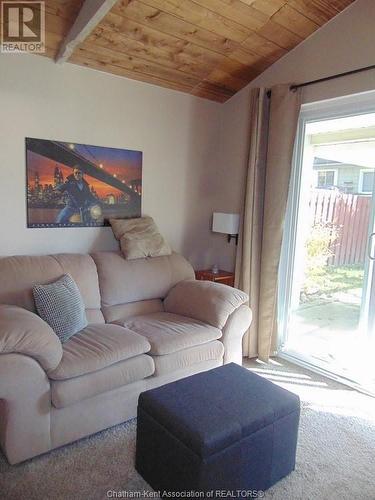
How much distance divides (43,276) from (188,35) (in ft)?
6.68

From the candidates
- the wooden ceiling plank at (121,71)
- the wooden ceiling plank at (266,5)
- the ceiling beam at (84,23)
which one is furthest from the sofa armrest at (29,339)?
the wooden ceiling plank at (266,5)

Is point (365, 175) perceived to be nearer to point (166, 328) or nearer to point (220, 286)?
point (220, 286)

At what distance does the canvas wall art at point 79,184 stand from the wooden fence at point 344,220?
1.62 metres

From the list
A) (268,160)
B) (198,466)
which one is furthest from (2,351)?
(268,160)

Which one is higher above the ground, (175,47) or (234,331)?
(175,47)

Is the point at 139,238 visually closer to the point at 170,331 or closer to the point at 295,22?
the point at 170,331

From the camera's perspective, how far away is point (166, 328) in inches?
99.0

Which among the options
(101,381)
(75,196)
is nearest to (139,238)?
(75,196)

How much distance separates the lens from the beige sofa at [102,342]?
1.79 metres

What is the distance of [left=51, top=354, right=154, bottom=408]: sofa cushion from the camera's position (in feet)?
6.14

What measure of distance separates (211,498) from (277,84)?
3000 millimetres

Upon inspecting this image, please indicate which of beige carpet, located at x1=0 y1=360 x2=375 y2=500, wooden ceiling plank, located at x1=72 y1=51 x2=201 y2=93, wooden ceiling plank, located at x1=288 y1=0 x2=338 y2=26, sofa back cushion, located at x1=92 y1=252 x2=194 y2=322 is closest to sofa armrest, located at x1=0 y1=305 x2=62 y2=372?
beige carpet, located at x1=0 y1=360 x2=375 y2=500

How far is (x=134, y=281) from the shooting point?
9.41 feet

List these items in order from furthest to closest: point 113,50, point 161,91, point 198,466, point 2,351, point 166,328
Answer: point 161,91 → point 113,50 → point 166,328 → point 2,351 → point 198,466
